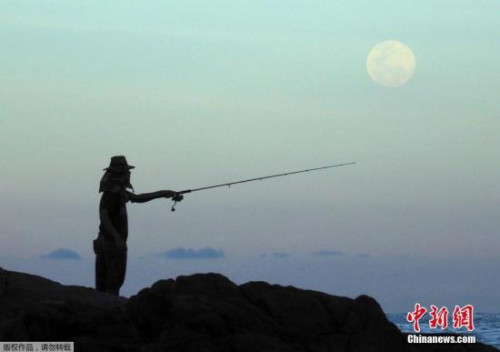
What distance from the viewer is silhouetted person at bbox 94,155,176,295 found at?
76.2 feet

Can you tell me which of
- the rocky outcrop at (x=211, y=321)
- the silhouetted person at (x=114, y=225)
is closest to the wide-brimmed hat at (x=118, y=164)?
the silhouetted person at (x=114, y=225)

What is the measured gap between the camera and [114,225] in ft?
77.2

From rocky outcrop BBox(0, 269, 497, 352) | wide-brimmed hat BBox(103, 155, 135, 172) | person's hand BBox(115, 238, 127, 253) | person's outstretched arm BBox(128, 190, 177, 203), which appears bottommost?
rocky outcrop BBox(0, 269, 497, 352)

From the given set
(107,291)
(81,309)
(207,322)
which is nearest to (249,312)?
(207,322)

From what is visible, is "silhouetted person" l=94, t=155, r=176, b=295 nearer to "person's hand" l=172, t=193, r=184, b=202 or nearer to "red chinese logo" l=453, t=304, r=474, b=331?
"person's hand" l=172, t=193, r=184, b=202

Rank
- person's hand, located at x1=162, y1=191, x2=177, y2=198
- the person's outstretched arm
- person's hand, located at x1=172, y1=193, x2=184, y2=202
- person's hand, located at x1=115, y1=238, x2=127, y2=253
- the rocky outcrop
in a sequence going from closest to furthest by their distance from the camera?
the rocky outcrop, person's hand, located at x1=115, y1=238, x2=127, y2=253, the person's outstretched arm, person's hand, located at x1=162, y1=191, x2=177, y2=198, person's hand, located at x1=172, y1=193, x2=184, y2=202

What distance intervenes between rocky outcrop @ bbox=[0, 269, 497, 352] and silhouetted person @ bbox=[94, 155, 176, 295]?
2781 millimetres

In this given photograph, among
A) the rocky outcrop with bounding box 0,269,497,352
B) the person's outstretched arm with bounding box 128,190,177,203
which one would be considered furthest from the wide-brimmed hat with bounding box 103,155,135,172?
the rocky outcrop with bounding box 0,269,497,352

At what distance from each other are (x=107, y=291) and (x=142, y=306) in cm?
493

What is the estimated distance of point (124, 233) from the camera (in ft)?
77.3

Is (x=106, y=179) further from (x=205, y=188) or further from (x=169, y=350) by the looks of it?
(x=169, y=350)

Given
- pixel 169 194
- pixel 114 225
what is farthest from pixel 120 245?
pixel 169 194

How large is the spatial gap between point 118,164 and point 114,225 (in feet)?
4.56

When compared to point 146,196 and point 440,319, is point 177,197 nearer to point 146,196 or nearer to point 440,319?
point 146,196
